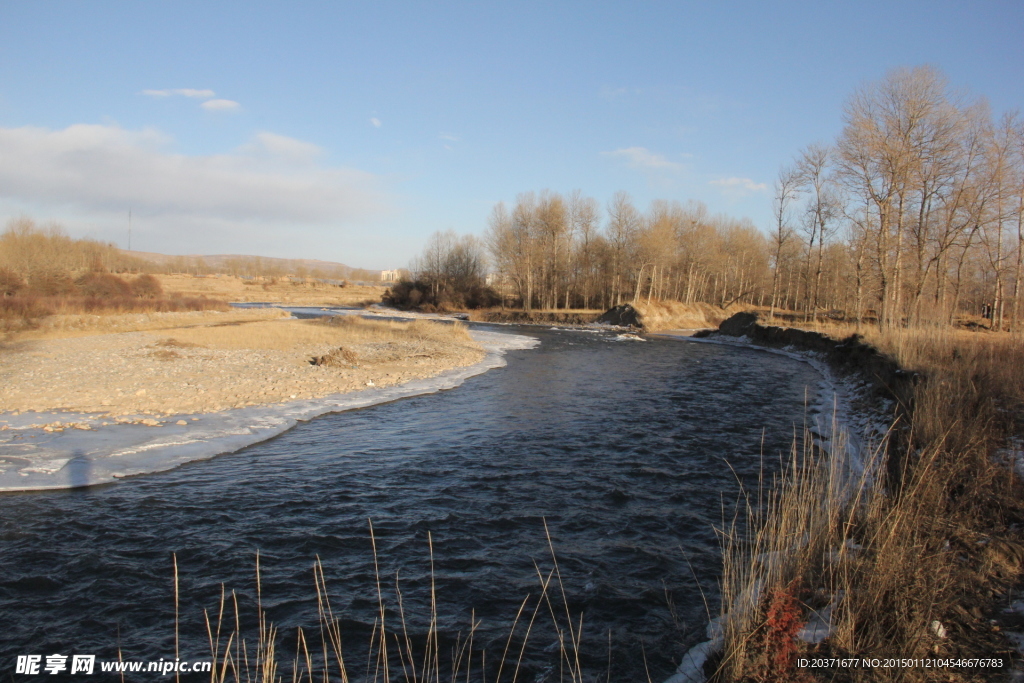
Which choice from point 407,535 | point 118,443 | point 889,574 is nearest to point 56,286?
point 118,443

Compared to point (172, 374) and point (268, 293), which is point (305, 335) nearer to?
point (172, 374)

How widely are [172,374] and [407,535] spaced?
42.7ft

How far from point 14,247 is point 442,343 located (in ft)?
126

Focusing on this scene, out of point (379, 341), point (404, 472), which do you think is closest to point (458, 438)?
point (404, 472)

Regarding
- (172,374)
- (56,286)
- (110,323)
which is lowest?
(172,374)

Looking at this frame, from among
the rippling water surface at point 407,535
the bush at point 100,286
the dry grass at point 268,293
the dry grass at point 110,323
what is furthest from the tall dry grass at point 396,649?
the dry grass at point 268,293

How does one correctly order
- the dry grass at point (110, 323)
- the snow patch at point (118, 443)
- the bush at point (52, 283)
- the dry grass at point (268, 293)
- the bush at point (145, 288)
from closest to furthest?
the snow patch at point (118, 443) < the dry grass at point (110, 323) < the bush at point (52, 283) < the bush at point (145, 288) < the dry grass at point (268, 293)

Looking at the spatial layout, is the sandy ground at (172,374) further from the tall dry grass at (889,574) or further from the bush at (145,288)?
the bush at (145,288)

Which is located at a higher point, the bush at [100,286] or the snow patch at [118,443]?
the bush at [100,286]

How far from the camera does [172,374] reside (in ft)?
53.5

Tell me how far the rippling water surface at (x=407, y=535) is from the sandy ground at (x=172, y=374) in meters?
3.51

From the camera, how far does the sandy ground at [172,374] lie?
12820 mm

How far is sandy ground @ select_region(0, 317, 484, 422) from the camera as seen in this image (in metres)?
12.8

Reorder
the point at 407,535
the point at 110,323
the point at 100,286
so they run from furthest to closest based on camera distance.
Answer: the point at 100,286 < the point at 110,323 < the point at 407,535
